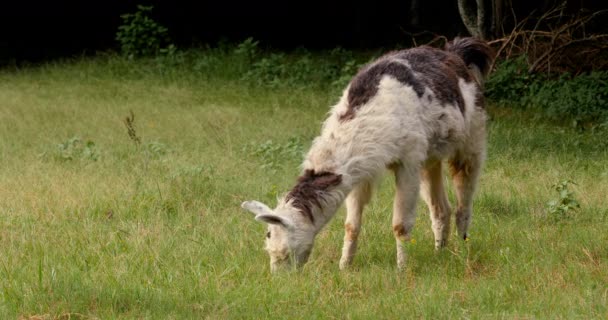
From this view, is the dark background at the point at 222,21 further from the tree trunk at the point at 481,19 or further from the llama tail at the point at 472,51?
the llama tail at the point at 472,51

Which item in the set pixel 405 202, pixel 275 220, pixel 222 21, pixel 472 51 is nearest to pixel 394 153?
pixel 405 202

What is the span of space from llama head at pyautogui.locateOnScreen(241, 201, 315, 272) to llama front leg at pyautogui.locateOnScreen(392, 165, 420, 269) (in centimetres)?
79

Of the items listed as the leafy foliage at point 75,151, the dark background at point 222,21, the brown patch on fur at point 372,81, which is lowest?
the dark background at point 222,21

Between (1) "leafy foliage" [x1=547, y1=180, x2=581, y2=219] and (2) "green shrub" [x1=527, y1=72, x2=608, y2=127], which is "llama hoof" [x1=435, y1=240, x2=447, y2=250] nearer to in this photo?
(1) "leafy foliage" [x1=547, y1=180, x2=581, y2=219]

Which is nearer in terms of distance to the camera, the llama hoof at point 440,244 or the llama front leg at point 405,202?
the llama front leg at point 405,202

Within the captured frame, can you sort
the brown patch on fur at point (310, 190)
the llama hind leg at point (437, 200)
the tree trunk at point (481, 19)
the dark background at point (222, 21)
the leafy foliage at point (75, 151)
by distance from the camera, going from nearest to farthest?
the brown patch on fur at point (310, 190) < the llama hind leg at point (437, 200) < the leafy foliage at point (75, 151) < the tree trunk at point (481, 19) < the dark background at point (222, 21)

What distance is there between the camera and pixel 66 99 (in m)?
14.7

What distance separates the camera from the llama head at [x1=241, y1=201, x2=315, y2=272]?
6.20 m

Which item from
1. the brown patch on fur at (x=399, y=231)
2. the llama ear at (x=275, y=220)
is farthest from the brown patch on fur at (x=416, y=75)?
the llama ear at (x=275, y=220)

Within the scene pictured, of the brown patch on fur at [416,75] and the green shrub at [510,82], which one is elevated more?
the brown patch on fur at [416,75]

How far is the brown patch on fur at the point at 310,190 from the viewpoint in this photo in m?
6.32

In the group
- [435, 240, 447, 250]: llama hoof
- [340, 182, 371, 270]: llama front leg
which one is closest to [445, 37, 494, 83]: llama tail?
[435, 240, 447, 250]: llama hoof

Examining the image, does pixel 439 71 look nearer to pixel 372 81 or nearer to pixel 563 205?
pixel 372 81

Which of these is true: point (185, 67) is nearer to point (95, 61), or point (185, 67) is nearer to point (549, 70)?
point (95, 61)
